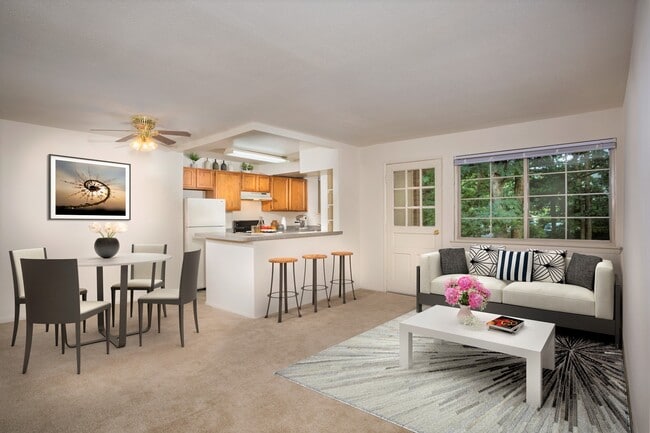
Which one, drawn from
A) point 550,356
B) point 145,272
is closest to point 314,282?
point 145,272

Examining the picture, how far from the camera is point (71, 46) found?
247 cm

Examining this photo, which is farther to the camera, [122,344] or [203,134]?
[203,134]

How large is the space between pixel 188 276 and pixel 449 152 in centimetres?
376

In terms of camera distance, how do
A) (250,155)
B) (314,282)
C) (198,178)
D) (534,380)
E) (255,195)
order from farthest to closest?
(255,195)
(198,178)
(250,155)
(314,282)
(534,380)

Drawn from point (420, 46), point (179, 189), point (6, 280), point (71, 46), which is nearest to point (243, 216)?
point (179, 189)

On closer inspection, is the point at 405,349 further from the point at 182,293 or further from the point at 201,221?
the point at 201,221

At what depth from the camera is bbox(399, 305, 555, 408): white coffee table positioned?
2326mm

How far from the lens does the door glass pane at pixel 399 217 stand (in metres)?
5.64

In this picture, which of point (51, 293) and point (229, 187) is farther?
point (229, 187)

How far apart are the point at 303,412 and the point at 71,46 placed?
2.86 meters

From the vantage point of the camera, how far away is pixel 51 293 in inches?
113

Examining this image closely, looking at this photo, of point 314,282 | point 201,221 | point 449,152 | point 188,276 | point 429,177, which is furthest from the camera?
point 201,221

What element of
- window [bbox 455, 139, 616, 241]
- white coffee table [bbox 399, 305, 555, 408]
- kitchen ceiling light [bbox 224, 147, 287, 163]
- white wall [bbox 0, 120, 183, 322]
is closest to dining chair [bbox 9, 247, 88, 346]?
white wall [bbox 0, 120, 183, 322]

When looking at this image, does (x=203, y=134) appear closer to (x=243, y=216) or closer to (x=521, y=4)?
(x=243, y=216)
